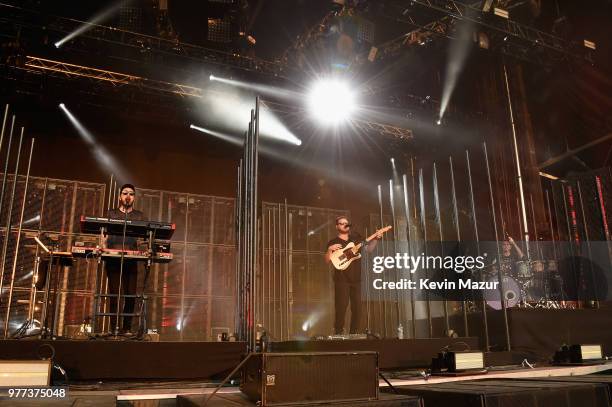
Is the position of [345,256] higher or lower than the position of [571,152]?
lower

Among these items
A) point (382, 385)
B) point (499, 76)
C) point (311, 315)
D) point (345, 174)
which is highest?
point (499, 76)

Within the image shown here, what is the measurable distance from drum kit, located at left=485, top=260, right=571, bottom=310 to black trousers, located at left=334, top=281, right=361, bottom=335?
2193 mm

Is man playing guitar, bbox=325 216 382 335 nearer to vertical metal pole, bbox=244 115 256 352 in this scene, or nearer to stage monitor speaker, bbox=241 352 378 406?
vertical metal pole, bbox=244 115 256 352

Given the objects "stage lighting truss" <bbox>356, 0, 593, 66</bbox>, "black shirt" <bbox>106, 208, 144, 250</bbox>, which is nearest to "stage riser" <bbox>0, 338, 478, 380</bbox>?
"black shirt" <bbox>106, 208, 144, 250</bbox>

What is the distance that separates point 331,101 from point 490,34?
2750 millimetres

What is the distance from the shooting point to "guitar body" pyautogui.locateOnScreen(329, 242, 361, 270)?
5.74 meters

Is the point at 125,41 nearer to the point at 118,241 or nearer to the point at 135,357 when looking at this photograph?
the point at 118,241

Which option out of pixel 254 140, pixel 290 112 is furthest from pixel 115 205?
pixel 254 140

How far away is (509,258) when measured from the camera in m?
7.37

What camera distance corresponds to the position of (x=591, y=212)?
657 centimetres

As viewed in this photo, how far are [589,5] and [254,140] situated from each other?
23.3 feet

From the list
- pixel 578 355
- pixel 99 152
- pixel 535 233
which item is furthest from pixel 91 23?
pixel 535 233

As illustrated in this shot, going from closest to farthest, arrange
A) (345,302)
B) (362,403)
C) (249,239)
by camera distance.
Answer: (362,403) < (249,239) < (345,302)

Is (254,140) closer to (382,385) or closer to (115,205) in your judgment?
(382,385)
